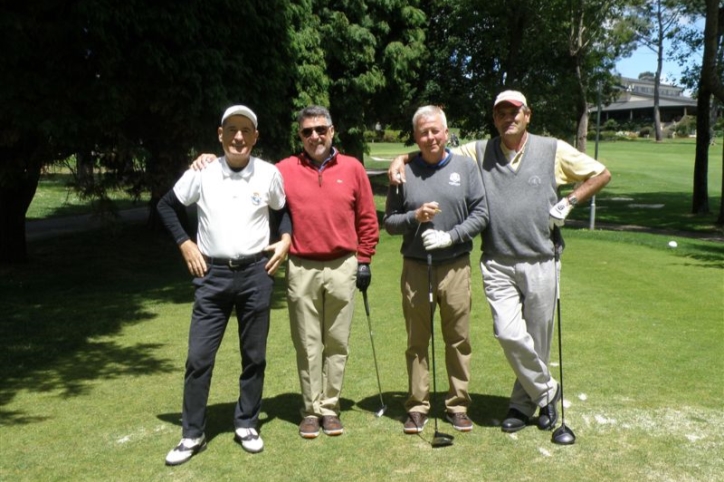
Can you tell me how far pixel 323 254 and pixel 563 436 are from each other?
1.98 m

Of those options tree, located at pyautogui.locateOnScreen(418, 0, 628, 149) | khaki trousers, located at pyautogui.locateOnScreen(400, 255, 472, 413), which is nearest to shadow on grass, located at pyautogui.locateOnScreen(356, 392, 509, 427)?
khaki trousers, located at pyautogui.locateOnScreen(400, 255, 472, 413)

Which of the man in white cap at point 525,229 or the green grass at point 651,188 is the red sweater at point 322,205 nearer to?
the man in white cap at point 525,229

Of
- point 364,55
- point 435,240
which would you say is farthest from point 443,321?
point 364,55

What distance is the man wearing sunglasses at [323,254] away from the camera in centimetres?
535

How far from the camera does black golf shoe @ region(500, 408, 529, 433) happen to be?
543 cm

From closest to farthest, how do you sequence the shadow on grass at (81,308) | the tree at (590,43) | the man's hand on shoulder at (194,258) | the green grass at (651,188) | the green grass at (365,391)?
the green grass at (365,391)
the man's hand on shoulder at (194,258)
the shadow on grass at (81,308)
the green grass at (651,188)
the tree at (590,43)

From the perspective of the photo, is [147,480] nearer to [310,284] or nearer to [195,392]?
[195,392]

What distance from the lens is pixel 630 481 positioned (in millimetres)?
4586

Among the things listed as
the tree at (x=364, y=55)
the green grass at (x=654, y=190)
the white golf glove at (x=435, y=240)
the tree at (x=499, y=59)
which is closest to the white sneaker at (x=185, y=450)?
the white golf glove at (x=435, y=240)

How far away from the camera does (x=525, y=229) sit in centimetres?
534

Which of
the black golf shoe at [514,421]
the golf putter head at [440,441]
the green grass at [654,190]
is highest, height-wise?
the golf putter head at [440,441]

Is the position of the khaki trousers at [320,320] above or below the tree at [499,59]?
below

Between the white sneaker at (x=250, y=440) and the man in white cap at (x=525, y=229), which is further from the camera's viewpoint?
the man in white cap at (x=525, y=229)

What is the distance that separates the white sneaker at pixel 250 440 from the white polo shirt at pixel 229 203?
1.17 meters
